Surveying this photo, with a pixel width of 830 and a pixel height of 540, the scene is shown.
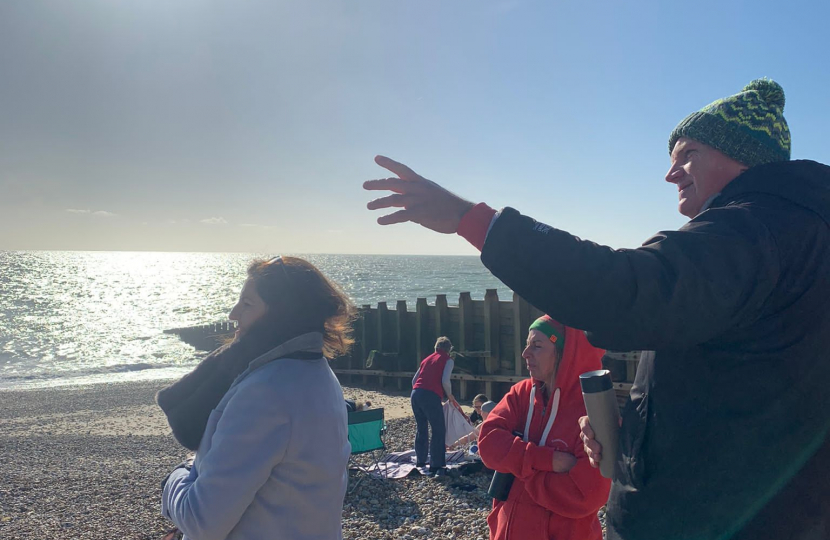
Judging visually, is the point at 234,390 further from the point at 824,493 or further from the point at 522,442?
the point at 824,493

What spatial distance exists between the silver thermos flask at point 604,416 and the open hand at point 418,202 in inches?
27.9

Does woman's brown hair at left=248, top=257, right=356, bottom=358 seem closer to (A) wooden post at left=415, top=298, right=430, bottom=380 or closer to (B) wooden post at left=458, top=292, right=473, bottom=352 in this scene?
(B) wooden post at left=458, top=292, right=473, bottom=352

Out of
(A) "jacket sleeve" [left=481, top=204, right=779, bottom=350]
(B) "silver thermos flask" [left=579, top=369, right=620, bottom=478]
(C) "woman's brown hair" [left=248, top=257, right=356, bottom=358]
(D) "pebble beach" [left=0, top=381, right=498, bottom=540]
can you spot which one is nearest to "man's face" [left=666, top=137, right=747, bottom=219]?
(A) "jacket sleeve" [left=481, top=204, right=779, bottom=350]

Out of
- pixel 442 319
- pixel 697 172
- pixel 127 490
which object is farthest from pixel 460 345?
pixel 697 172

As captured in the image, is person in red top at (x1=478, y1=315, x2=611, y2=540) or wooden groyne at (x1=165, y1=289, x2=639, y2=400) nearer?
person in red top at (x1=478, y1=315, x2=611, y2=540)

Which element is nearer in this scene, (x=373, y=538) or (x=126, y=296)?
(x=373, y=538)

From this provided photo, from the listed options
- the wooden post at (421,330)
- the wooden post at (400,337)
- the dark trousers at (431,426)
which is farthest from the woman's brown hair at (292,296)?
the wooden post at (400,337)

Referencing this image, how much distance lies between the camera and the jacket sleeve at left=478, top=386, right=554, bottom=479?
278 cm

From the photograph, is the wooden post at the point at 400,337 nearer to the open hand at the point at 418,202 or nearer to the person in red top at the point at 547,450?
the person in red top at the point at 547,450

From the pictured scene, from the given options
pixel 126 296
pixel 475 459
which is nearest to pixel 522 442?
pixel 475 459

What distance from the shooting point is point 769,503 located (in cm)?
132

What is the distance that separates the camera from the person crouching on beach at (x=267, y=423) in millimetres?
2047

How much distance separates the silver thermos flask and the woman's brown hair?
1.07m

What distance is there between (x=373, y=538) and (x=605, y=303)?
17.2ft
